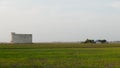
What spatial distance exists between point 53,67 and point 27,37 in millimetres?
147006

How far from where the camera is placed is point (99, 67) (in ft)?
83.7

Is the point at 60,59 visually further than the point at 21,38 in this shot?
No

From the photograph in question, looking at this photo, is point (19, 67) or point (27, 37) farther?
point (27, 37)

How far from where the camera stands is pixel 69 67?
2506cm

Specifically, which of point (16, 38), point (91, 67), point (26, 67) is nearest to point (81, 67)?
point (91, 67)

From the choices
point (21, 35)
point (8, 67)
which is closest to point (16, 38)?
A: point (21, 35)

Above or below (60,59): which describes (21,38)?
above

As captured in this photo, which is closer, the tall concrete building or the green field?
the green field

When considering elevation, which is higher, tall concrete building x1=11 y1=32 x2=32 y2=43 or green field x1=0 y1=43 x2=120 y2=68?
tall concrete building x1=11 y1=32 x2=32 y2=43

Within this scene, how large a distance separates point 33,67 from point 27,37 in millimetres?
147030

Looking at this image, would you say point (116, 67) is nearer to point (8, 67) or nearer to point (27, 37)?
point (8, 67)

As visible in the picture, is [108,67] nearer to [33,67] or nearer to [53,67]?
[53,67]

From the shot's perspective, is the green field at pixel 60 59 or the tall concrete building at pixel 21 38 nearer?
the green field at pixel 60 59

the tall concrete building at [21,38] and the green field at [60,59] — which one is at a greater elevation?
the tall concrete building at [21,38]
